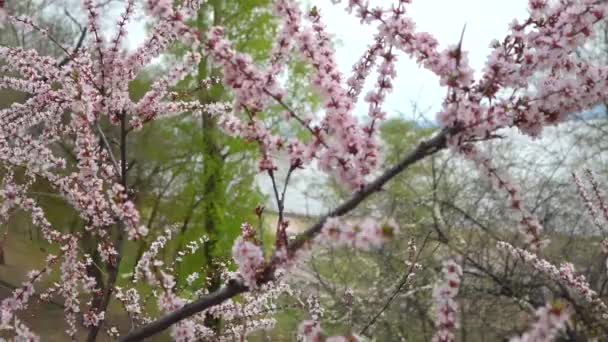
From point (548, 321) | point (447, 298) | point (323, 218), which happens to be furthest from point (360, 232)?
point (548, 321)

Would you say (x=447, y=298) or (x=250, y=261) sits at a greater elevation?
(x=250, y=261)

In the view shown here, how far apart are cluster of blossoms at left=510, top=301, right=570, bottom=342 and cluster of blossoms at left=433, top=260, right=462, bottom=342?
19 centimetres

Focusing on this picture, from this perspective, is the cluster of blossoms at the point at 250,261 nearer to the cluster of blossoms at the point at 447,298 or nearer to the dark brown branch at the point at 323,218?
the dark brown branch at the point at 323,218

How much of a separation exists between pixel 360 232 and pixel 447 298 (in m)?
0.27

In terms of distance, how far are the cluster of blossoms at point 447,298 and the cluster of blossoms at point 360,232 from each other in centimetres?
16

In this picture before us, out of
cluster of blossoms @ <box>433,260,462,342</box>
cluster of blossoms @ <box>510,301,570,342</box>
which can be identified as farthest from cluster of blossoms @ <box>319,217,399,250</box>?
cluster of blossoms @ <box>510,301,570,342</box>

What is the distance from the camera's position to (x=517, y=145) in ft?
41.2

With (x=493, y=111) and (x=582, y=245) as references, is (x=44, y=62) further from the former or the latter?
(x=582, y=245)

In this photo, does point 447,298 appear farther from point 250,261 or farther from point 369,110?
point 369,110

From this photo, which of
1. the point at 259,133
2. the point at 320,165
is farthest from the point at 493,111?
the point at 259,133

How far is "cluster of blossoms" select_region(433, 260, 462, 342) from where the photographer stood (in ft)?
4.33

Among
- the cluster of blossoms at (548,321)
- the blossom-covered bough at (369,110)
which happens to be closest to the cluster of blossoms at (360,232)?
the blossom-covered bough at (369,110)

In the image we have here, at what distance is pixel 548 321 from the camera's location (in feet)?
3.82

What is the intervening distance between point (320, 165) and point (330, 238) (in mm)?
309
